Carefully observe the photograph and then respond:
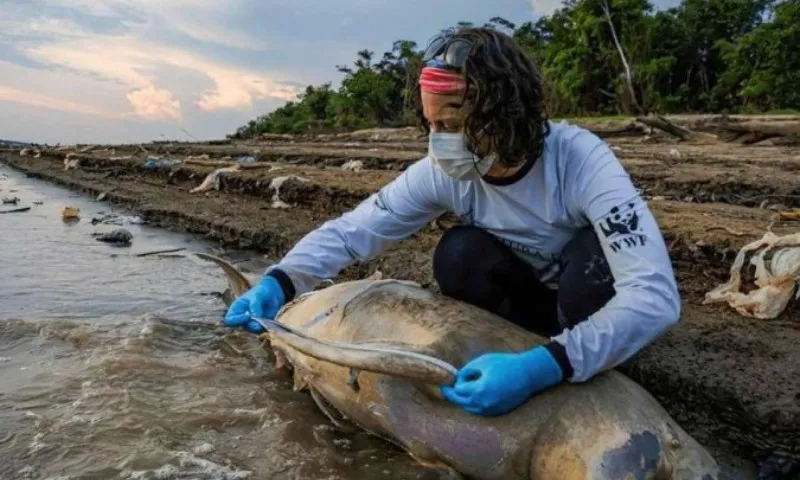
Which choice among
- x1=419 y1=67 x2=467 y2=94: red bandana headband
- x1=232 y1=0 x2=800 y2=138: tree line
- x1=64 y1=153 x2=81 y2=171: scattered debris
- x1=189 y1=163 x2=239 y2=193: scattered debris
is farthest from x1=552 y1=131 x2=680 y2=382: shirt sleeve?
x1=232 y1=0 x2=800 y2=138: tree line

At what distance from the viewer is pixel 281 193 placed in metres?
8.27

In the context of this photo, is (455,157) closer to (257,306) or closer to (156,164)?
(257,306)

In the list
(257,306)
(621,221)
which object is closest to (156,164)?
(257,306)

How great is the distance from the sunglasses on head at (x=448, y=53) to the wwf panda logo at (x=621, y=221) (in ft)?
2.21

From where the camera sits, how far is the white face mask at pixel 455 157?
2424 millimetres

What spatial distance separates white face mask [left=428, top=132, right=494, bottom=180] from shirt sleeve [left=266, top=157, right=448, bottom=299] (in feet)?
1.21

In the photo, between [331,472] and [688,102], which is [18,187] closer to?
[331,472]

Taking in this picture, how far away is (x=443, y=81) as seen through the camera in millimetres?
2400

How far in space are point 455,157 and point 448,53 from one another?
1.11 feet

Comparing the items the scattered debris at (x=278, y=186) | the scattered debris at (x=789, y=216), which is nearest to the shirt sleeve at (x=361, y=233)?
the scattered debris at (x=789, y=216)

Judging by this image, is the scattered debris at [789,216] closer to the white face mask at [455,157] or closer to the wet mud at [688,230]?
the wet mud at [688,230]

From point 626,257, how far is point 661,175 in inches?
206

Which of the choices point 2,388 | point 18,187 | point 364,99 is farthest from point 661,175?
point 364,99

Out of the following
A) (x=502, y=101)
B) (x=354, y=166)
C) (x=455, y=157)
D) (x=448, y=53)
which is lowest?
(x=354, y=166)
